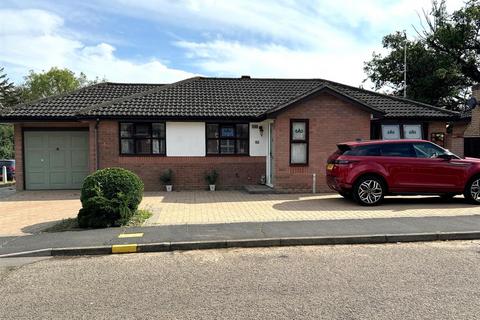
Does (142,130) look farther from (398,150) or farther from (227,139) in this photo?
(398,150)

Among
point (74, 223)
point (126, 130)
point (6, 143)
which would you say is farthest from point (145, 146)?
point (6, 143)

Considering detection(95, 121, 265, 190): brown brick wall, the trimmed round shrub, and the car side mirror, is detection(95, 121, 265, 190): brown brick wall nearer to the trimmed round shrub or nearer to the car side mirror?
the trimmed round shrub

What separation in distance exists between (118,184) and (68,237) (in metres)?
1.65

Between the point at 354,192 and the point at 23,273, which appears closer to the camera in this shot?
the point at 23,273

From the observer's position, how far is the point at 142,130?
15.2 metres

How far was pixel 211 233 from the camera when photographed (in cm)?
783

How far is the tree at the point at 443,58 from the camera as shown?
33656 millimetres

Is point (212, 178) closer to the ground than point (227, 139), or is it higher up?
closer to the ground

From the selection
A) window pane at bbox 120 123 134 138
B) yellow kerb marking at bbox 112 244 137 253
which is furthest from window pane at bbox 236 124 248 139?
yellow kerb marking at bbox 112 244 137 253

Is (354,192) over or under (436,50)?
under

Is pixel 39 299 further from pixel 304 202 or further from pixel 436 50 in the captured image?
pixel 436 50

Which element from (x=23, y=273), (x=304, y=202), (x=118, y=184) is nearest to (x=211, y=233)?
(x=118, y=184)

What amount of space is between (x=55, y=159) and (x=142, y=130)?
12.8ft

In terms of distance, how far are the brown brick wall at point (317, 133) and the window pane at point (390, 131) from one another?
75.8 inches
